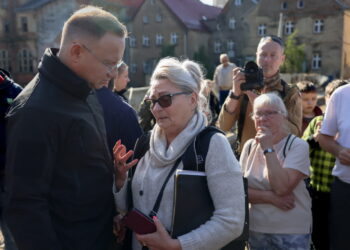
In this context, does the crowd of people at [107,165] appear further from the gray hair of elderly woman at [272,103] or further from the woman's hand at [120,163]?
the gray hair of elderly woman at [272,103]

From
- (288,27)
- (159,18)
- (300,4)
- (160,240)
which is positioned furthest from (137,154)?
(159,18)

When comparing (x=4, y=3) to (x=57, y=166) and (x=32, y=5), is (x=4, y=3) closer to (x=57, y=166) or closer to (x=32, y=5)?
(x=32, y=5)

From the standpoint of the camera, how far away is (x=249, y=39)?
120ft

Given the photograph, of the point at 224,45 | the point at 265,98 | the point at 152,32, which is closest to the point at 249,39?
the point at 224,45

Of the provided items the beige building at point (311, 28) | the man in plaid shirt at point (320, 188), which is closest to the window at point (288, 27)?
the beige building at point (311, 28)

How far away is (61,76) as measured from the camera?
1.97m

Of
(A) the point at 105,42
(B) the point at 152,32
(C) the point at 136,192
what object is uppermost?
(B) the point at 152,32

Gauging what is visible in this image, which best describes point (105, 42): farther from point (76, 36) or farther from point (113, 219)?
point (113, 219)

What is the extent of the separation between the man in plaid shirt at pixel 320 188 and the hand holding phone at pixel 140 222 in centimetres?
190

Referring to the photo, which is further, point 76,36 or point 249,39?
point 249,39

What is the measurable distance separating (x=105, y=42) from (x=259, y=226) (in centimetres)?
179

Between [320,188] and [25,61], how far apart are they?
125 feet

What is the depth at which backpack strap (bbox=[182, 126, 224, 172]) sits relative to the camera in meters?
2.04

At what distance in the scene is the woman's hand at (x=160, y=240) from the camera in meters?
1.96
